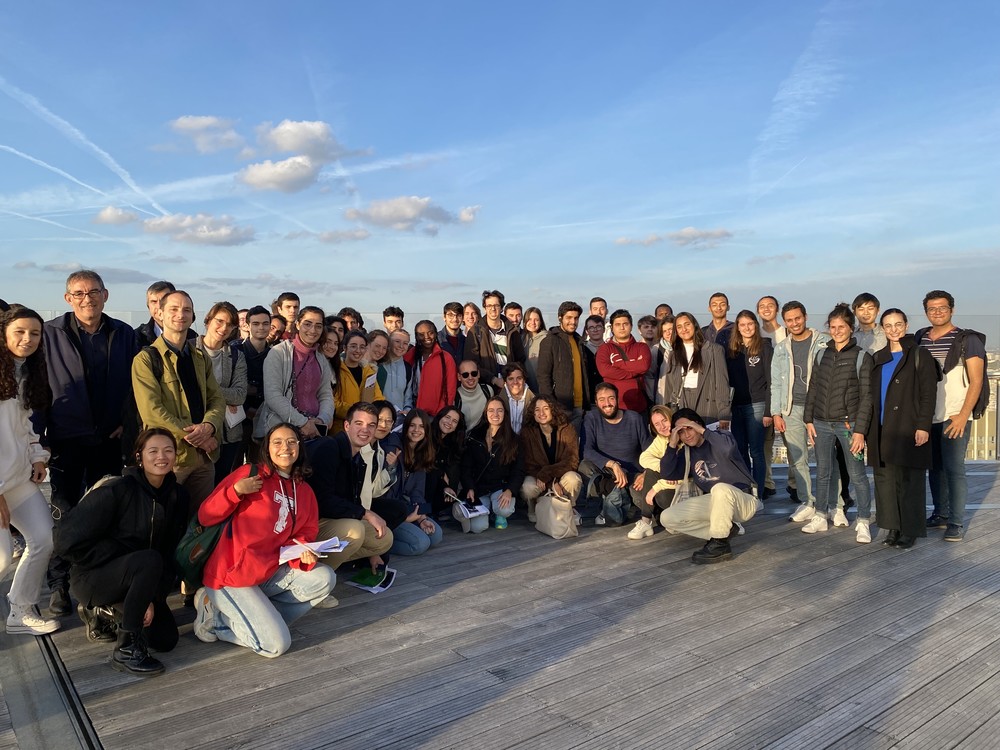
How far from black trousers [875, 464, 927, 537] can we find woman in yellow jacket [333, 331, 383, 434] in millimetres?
4023

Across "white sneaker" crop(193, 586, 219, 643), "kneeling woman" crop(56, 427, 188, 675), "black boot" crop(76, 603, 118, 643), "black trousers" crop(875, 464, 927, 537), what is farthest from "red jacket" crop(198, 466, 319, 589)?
"black trousers" crop(875, 464, 927, 537)

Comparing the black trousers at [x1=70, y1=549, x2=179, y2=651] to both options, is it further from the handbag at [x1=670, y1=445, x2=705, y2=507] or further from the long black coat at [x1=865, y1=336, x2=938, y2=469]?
the long black coat at [x1=865, y1=336, x2=938, y2=469]

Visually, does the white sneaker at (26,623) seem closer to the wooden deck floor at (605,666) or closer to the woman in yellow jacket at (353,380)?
the wooden deck floor at (605,666)

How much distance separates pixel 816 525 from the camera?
18.6 feet

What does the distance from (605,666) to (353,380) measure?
132 inches

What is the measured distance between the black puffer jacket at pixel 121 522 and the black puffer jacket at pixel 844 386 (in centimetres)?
476

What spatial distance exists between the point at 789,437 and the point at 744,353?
34.2 inches

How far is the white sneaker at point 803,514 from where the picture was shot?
5.91 meters

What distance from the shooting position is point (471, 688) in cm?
299

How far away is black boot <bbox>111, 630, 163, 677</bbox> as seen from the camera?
3145 millimetres

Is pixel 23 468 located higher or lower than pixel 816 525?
higher

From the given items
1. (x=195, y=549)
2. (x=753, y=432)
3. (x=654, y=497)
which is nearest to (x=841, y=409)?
(x=753, y=432)

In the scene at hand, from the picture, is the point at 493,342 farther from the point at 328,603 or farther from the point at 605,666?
the point at 605,666

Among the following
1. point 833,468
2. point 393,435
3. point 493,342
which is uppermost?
point 493,342
